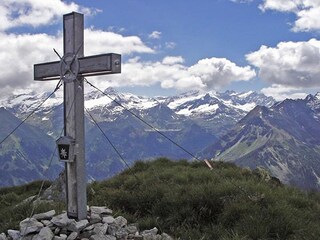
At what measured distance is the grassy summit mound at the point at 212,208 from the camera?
962 cm

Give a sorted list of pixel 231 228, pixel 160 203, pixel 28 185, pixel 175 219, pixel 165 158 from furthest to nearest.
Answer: pixel 28 185, pixel 165 158, pixel 160 203, pixel 175 219, pixel 231 228

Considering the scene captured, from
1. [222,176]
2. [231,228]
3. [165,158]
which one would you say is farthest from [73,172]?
[165,158]

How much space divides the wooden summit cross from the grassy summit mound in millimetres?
1844

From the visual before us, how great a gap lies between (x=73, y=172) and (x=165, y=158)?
11.1 meters

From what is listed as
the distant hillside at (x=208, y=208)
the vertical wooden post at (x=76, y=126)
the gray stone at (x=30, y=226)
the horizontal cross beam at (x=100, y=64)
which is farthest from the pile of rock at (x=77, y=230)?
the horizontal cross beam at (x=100, y=64)

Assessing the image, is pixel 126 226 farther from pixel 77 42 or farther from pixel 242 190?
pixel 77 42

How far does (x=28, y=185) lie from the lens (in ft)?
76.5

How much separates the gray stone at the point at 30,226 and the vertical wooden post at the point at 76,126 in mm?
832

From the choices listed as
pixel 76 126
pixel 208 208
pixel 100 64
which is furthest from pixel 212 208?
pixel 100 64

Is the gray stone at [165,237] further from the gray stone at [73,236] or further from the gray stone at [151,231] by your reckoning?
the gray stone at [73,236]

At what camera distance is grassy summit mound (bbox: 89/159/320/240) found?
31.6ft

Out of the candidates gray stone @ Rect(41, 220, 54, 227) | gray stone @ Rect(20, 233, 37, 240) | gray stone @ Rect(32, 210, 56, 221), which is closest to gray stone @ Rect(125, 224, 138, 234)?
gray stone @ Rect(41, 220, 54, 227)

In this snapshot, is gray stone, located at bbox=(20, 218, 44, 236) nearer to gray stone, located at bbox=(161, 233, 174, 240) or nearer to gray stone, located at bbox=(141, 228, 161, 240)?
gray stone, located at bbox=(141, 228, 161, 240)

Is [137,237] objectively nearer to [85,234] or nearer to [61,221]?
[85,234]
